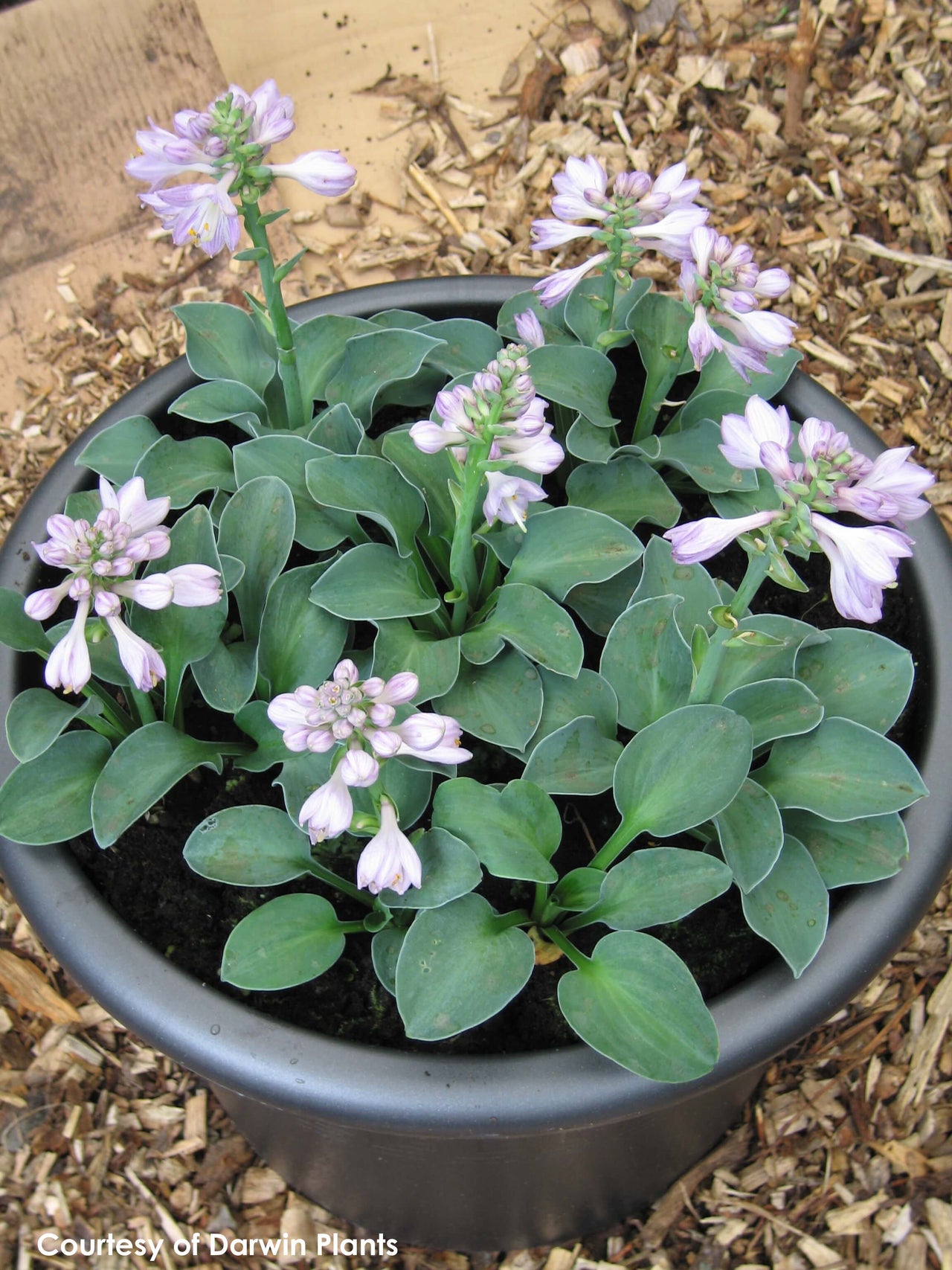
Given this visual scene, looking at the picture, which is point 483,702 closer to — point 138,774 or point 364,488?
point 364,488

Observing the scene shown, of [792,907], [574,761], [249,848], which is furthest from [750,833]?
[249,848]

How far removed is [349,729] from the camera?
103 centimetres

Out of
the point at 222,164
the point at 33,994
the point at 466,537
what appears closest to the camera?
the point at 222,164

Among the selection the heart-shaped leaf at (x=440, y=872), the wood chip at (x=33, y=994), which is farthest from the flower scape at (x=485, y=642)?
the wood chip at (x=33, y=994)

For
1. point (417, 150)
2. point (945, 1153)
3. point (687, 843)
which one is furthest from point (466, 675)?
point (417, 150)

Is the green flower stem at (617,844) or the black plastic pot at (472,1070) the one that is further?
the green flower stem at (617,844)

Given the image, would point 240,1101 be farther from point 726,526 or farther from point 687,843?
point 726,526

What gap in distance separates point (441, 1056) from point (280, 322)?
896 mm

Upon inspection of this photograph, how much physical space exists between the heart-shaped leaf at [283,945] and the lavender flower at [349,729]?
208 millimetres

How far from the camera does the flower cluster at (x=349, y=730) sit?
3.36 ft

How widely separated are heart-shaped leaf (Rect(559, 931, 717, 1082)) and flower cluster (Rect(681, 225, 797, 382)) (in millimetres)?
651

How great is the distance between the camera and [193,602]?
119 centimetres

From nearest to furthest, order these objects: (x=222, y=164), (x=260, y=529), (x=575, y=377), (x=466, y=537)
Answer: (x=222, y=164) < (x=466, y=537) < (x=260, y=529) < (x=575, y=377)

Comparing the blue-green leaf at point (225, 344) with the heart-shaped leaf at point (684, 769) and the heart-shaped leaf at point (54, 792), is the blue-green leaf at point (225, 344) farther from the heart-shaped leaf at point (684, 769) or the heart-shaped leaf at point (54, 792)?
the heart-shaped leaf at point (684, 769)
